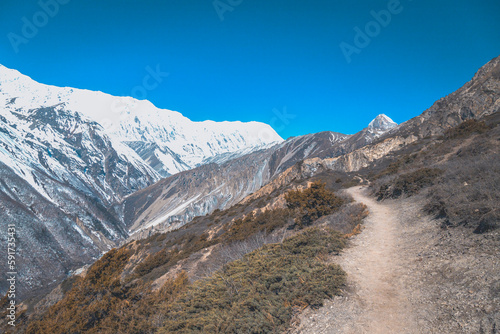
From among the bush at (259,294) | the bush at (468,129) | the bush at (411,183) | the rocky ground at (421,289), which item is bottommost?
the bush at (468,129)

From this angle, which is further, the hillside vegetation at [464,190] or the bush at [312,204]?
the bush at [312,204]

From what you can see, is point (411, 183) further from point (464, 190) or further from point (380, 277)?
point (380, 277)

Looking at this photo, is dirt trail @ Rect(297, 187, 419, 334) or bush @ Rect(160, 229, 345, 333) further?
bush @ Rect(160, 229, 345, 333)

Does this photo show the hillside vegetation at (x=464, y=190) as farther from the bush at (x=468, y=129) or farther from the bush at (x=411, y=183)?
the bush at (x=468, y=129)

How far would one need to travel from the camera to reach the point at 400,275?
6984mm

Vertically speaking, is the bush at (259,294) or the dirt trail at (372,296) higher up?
the bush at (259,294)

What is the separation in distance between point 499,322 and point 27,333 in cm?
1210

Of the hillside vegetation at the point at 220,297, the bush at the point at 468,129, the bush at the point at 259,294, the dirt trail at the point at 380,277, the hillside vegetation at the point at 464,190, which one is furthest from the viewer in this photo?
the bush at the point at 468,129

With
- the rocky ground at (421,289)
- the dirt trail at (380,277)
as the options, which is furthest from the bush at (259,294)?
the dirt trail at (380,277)

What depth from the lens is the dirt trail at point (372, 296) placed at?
5289 millimetres

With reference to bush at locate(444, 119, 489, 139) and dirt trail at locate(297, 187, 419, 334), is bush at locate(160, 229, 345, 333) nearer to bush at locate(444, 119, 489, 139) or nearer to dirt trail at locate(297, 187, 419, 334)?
dirt trail at locate(297, 187, 419, 334)

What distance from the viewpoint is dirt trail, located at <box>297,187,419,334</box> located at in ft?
17.4

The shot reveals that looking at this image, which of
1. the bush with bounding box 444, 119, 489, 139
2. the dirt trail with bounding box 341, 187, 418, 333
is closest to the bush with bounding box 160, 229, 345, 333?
the dirt trail with bounding box 341, 187, 418, 333

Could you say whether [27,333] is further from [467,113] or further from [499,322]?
[467,113]
